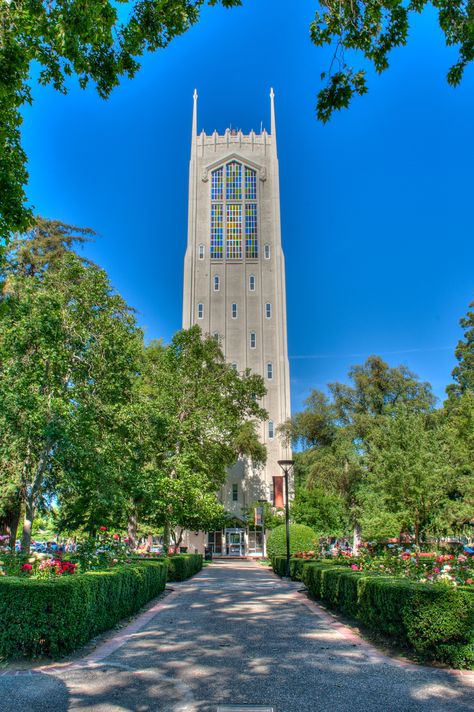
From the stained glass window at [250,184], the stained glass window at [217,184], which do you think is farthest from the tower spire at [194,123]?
the stained glass window at [250,184]

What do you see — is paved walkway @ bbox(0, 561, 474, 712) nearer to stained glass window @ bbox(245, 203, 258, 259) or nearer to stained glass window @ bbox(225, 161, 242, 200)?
stained glass window @ bbox(245, 203, 258, 259)

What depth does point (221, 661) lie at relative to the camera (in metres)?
6.80

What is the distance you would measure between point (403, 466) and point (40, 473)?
15.2 m

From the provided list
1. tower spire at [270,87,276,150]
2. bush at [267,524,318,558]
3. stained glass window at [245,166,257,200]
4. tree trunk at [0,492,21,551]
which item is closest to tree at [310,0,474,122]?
tree trunk at [0,492,21,551]

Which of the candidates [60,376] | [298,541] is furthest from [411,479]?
[60,376]

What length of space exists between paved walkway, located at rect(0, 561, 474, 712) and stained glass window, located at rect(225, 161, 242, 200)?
57.4m

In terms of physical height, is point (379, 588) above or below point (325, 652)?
above

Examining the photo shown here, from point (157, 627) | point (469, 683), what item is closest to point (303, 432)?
point (157, 627)

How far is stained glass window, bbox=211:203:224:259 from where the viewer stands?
195 feet

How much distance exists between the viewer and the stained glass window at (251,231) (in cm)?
5925

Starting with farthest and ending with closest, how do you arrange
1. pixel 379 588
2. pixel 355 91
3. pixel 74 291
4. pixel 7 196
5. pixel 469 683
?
pixel 74 291, pixel 379 588, pixel 7 196, pixel 355 91, pixel 469 683

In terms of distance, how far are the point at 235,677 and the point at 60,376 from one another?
12.3m

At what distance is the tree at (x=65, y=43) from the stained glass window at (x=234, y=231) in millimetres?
52454

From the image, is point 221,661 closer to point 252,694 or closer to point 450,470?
point 252,694
